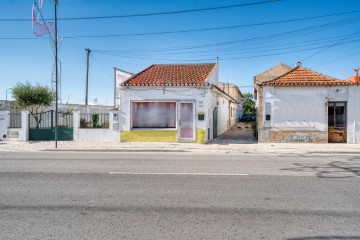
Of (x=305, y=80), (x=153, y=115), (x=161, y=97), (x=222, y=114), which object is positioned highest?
(x=305, y=80)

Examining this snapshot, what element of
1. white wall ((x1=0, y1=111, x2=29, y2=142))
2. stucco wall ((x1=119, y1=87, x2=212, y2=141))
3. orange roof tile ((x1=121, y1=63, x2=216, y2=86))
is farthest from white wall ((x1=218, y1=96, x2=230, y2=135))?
white wall ((x1=0, y1=111, x2=29, y2=142))

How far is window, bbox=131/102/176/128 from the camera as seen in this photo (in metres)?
17.9

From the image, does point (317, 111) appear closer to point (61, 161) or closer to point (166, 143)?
point (166, 143)

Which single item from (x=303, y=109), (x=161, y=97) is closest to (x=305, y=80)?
(x=303, y=109)

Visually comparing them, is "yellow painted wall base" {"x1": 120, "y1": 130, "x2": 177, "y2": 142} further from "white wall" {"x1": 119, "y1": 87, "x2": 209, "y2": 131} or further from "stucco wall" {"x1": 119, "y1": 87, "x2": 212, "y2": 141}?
"white wall" {"x1": 119, "y1": 87, "x2": 209, "y2": 131}

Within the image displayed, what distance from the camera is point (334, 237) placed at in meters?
3.96

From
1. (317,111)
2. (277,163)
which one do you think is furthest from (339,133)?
(277,163)

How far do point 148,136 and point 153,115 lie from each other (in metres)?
1.40

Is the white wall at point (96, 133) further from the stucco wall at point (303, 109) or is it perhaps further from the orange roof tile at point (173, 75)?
the stucco wall at point (303, 109)

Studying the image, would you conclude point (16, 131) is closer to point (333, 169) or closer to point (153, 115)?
point (153, 115)

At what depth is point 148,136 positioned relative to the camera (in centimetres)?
1772

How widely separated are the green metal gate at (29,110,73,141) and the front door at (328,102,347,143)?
16.6m

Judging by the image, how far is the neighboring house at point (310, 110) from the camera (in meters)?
16.9

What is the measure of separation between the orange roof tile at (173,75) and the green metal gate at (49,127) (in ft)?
15.7
